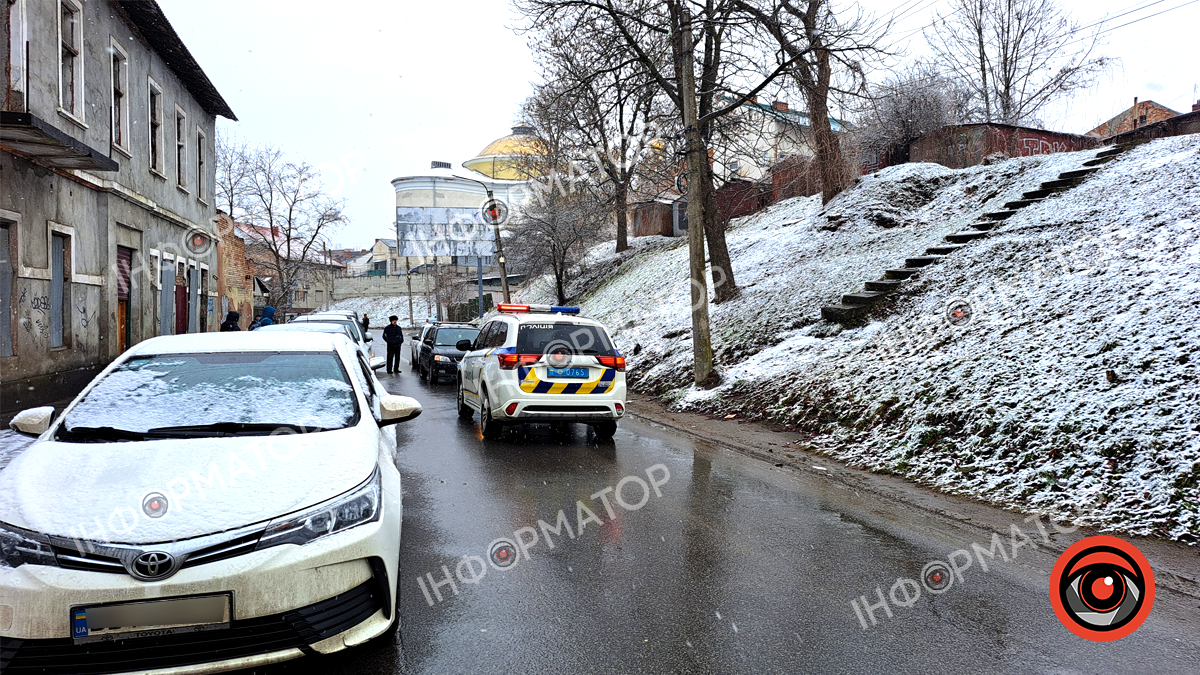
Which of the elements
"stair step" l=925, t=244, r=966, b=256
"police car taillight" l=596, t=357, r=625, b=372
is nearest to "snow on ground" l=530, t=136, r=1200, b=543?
"stair step" l=925, t=244, r=966, b=256

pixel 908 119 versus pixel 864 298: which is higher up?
pixel 908 119

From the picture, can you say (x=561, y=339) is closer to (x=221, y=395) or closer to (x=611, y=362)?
(x=611, y=362)

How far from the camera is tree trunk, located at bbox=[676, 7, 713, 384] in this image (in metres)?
13.0

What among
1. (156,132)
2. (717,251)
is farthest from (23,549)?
(156,132)

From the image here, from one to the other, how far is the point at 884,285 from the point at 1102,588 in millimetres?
8880

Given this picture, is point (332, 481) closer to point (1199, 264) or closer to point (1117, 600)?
point (1117, 600)

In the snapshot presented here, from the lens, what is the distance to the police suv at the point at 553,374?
9.30m

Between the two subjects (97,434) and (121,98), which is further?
(121,98)

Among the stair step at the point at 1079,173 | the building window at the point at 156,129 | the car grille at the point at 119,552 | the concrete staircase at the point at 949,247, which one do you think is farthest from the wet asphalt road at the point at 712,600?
the building window at the point at 156,129

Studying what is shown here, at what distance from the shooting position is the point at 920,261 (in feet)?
44.8

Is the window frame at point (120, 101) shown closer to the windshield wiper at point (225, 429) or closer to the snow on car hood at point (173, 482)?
the windshield wiper at point (225, 429)

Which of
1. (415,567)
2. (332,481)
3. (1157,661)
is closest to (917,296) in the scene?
(1157,661)

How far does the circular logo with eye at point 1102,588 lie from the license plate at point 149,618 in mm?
4126

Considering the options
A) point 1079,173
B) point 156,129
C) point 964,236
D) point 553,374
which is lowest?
point 553,374
